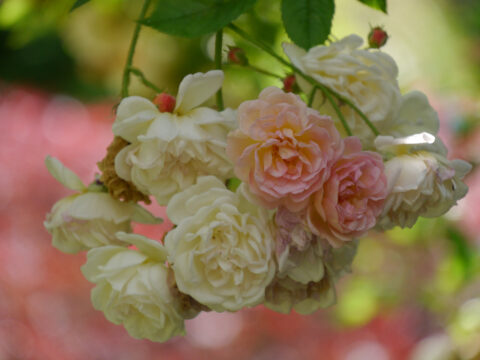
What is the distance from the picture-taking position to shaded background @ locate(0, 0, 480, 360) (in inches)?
42.1

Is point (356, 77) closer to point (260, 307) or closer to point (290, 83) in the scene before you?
point (290, 83)

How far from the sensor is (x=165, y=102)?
434 millimetres

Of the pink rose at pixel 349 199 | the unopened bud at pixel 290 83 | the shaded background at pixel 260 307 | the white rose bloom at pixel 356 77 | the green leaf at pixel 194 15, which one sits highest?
the green leaf at pixel 194 15

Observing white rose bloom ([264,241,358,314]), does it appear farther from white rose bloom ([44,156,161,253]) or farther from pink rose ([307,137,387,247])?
white rose bloom ([44,156,161,253])

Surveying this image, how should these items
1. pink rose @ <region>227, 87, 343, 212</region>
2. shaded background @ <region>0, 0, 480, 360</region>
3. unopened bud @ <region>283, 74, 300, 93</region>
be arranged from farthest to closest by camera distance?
shaded background @ <region>0, 0, 480, 360</region> < unopened bud @ <region>283, 74, 300, 93</region> < pink rose @ <region>227, 87, 343, 212</region>

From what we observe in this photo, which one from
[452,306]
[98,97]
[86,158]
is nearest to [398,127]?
[452,306]

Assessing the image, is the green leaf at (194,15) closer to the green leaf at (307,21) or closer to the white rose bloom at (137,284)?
the green leaf at (307,21)

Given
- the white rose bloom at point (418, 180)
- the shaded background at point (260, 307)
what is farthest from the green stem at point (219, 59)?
the shaded background at point (260, 307)

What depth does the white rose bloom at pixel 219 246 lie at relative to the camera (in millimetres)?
406

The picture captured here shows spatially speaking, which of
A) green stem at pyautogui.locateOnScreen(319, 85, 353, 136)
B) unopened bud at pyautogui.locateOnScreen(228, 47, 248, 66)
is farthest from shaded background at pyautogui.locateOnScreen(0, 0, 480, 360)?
green stem at pyautogui.locateOnScreen(319, 85, 353, 136)

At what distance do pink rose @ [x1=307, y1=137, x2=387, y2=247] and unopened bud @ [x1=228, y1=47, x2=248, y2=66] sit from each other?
177 millimetres

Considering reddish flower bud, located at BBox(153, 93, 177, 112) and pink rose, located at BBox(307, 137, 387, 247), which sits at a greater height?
reddish flower bud, located at BBox(153, 93, 177, 112)

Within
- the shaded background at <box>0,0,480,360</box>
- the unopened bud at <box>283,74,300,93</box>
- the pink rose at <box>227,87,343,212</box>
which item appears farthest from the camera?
the shaded background at <box>0,0,480,360</box>

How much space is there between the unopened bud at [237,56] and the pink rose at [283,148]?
146 mm
